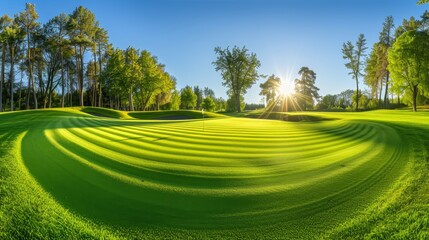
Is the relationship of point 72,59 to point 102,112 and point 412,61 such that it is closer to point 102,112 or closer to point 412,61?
point 102,112

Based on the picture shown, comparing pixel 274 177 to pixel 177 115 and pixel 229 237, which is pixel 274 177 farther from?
pixel 177 115

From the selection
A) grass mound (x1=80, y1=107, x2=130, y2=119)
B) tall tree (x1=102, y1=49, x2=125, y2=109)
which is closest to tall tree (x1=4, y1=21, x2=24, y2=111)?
tall tree (x1=102, y1=49, x2=125, y2=109)

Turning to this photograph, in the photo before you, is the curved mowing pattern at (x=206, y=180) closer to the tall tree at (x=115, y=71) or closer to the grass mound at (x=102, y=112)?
the grass mound at (x=102, y=112)

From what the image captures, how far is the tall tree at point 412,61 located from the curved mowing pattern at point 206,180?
3020 cm

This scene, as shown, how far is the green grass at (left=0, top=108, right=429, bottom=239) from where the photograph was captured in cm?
346

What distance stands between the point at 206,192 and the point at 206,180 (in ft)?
1.88

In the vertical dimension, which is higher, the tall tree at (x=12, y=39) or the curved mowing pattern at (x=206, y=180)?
the tall tree at (x=12, y=39)

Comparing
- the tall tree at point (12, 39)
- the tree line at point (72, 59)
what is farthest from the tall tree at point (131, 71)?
the tall tree at point (12, 39)

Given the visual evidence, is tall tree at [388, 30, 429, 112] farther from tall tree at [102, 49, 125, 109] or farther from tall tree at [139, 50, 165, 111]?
tall tree at [102, 49, 125, 109]

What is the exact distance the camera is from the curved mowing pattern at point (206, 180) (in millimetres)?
3838

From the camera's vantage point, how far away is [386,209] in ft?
13.0

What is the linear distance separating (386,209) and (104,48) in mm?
57704

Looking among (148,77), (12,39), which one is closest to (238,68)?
(148,77)

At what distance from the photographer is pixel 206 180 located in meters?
5.17
